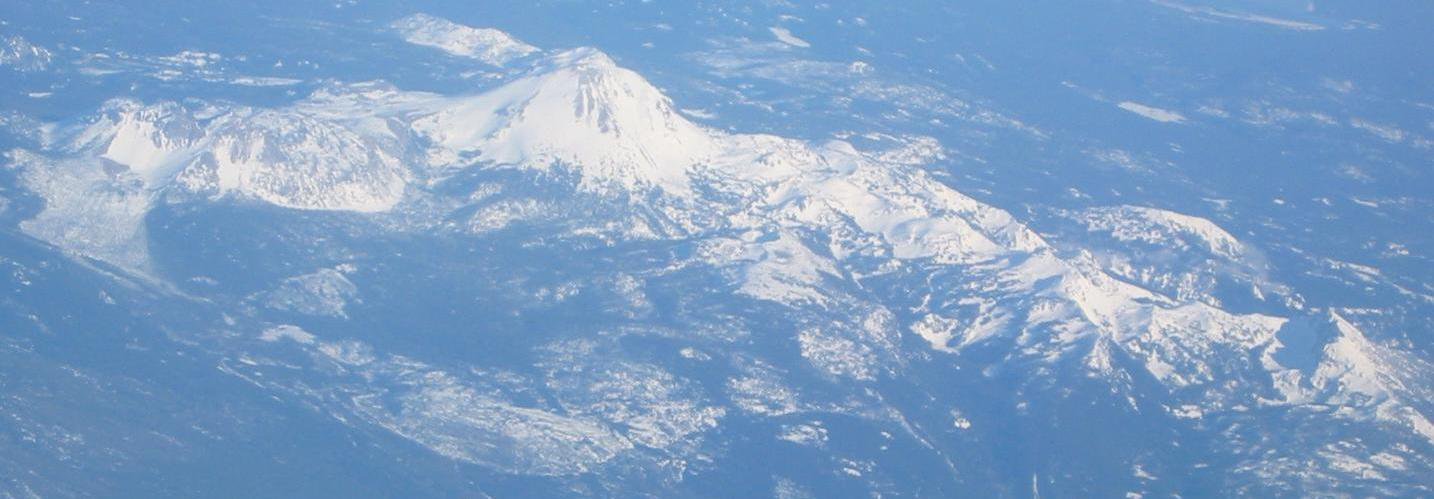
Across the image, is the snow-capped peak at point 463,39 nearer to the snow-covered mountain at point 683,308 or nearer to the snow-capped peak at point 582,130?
the snow-capped peak at point 582,130

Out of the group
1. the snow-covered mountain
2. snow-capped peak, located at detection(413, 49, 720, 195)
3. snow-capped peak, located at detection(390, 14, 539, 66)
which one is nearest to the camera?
the snow-covered mountain

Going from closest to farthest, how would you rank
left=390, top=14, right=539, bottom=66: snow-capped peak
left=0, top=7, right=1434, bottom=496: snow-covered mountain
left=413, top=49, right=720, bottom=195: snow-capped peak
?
left=0, top=7, right=1434, bottom=496: snow-covered mountain < left=413, top=49, right=720, bottom=195: snow-capped peak < left=390, top=14, right=539, bottom=66: snow-capped peak

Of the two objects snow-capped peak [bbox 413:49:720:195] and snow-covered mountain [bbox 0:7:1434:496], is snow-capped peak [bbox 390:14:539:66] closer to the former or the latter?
snow-capped peak [bbox 413:49:720:195]

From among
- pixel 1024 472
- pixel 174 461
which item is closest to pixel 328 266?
pixel 174 461

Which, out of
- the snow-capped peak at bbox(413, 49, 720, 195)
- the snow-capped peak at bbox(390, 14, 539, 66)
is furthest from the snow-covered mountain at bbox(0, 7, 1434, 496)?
the snow-capped peak at bbox(390, 14, 539, 66)

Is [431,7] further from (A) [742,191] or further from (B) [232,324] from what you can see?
(B) [232,324]

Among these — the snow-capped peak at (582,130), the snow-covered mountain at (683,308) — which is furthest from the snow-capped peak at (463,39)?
the snow-covered mountain at (683,308)

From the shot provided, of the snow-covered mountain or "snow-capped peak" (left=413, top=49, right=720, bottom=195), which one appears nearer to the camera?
the snow-covered mountain

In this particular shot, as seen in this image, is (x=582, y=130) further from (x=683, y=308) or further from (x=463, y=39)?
(x=463, y=39)
